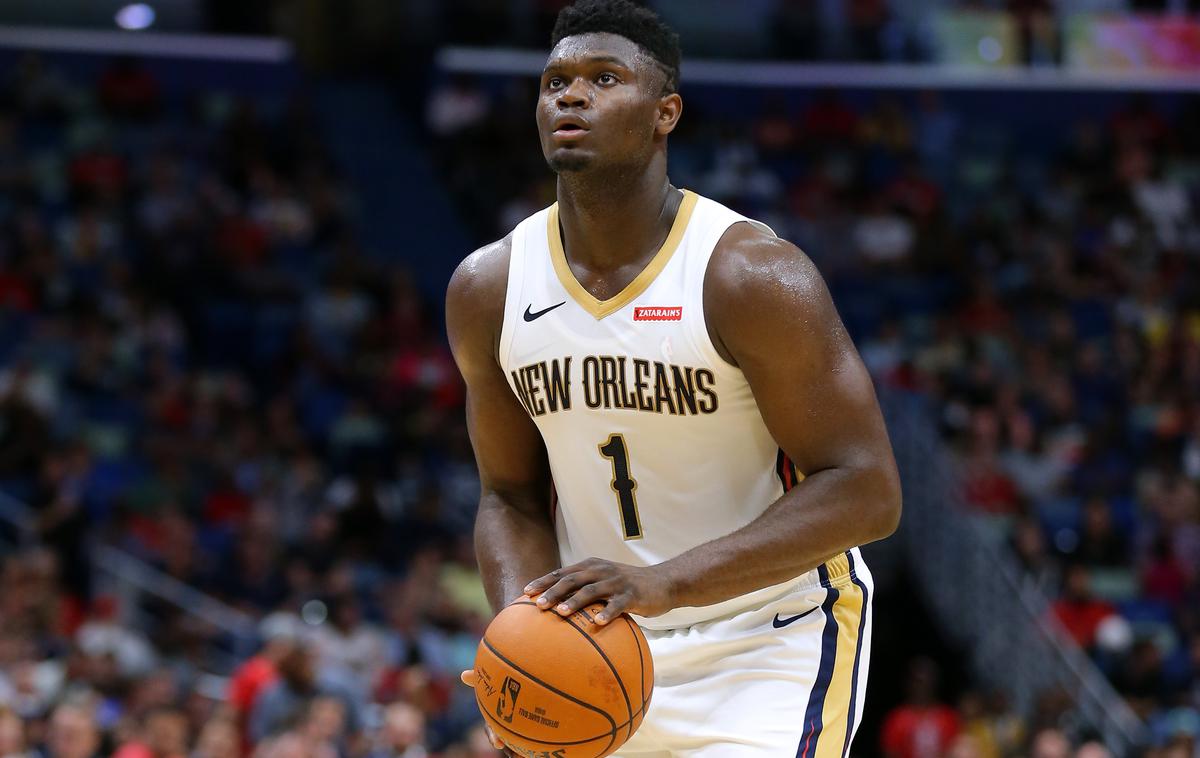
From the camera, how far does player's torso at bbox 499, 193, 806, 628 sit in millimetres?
3637

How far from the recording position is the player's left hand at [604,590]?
10.8ft

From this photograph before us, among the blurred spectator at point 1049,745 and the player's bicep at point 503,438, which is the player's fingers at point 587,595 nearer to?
the player's bicep at point 503,438

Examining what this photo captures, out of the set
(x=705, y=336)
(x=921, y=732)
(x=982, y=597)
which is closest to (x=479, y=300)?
(x=705, y=336)

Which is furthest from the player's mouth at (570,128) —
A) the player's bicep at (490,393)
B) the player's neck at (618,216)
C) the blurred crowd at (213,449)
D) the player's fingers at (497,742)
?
the blurred crowd at (213,449)

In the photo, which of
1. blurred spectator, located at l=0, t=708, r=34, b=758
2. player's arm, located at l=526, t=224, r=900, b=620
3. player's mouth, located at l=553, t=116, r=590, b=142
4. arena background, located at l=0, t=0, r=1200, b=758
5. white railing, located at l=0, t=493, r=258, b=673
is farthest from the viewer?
white railing, located at l=0, t=493, r=258, b=673

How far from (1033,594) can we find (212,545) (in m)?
6.46

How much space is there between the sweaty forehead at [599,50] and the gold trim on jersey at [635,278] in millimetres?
375

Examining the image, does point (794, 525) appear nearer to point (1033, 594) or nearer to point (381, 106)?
point (1033, 594)

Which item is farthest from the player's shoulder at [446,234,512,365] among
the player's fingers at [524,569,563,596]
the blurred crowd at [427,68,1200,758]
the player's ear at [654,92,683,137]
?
the blurred crowd at [427,68,1200,758]

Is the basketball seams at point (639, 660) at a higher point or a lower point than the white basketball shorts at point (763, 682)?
higher

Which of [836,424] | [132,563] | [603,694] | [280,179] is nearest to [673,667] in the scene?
[603,694]

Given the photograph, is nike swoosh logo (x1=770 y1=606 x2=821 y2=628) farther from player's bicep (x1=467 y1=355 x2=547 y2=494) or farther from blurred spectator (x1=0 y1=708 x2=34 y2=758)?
blurred spectator (x1=0 y1=708 x2=34 y2=758)

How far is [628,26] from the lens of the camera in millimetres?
3684

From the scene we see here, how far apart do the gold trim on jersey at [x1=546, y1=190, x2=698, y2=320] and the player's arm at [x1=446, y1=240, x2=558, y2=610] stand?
162 millimetres
